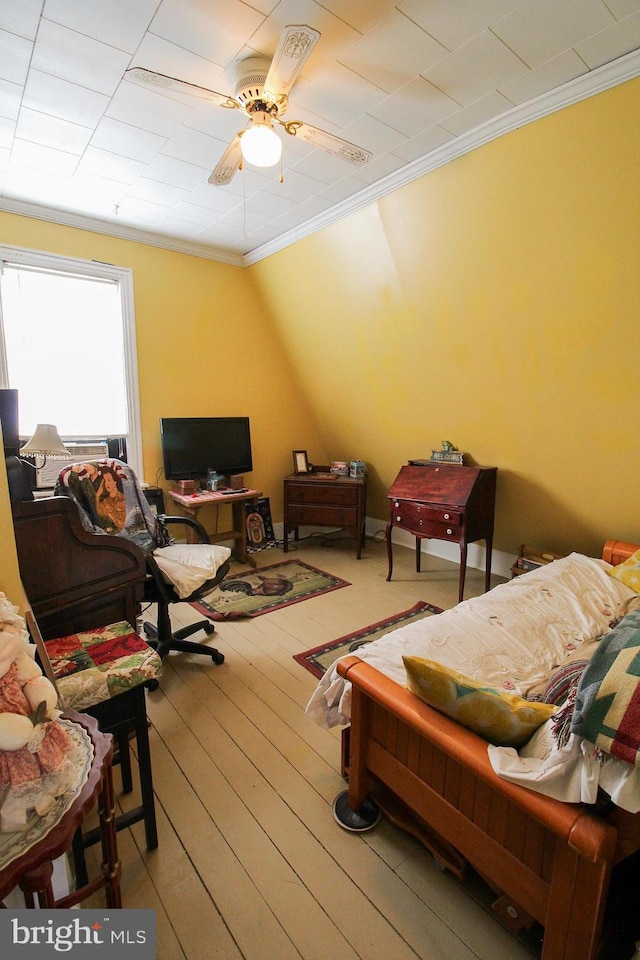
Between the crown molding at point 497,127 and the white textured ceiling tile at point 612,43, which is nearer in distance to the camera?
the white textured ceiling tile at point 612,43

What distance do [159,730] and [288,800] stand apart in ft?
2.30

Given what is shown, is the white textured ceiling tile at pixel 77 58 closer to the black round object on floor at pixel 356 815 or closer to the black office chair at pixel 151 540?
the black office chair at pixel 151 540

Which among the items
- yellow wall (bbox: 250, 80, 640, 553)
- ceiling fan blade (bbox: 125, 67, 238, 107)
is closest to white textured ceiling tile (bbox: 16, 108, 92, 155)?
ceiling fan blade (bbox: 125, 67, 238, 107)

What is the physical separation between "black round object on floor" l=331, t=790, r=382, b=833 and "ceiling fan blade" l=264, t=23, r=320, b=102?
94.7 inches

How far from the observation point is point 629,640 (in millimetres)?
892

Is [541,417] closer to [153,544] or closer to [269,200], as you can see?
[269,200]

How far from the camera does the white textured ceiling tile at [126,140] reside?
2.01 m

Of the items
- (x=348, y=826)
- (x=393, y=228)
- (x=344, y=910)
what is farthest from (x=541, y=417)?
(x=344, y=910)

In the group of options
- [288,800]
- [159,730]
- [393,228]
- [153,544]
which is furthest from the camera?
[393,228]

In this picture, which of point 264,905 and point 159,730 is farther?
point 159,730

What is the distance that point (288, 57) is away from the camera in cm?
133

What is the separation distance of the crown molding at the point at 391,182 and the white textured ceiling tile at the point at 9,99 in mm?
1085

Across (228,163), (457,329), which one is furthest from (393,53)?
(457,329)

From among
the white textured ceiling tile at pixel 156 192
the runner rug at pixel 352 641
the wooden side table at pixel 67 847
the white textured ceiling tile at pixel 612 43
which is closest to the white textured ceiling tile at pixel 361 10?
the white textured ceiling tile at pixel 612 43
